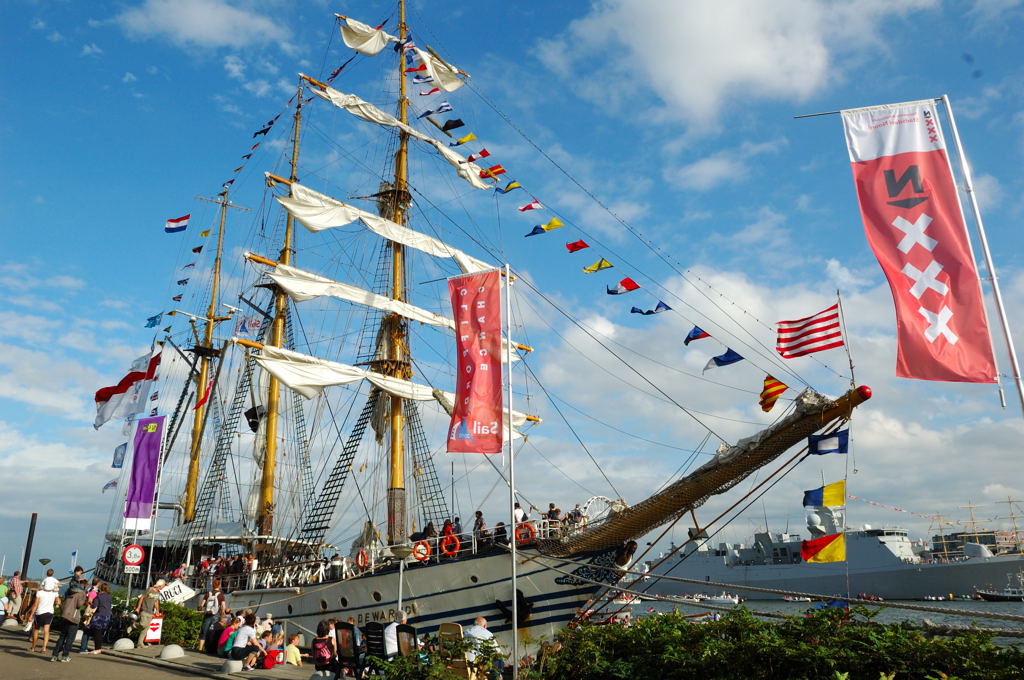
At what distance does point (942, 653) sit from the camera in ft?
19.5

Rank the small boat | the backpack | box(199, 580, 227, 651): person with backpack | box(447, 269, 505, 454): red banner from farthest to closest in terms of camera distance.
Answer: the small boat, box(199, 580, 227, 651): person with backpack, box(447, 269, 505, 454): red banner, the backpack

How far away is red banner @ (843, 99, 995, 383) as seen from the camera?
23.3 ft

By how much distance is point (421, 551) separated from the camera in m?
17.5

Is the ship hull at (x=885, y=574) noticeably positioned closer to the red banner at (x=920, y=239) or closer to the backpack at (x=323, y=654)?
the backpack at (x=323, y=654)

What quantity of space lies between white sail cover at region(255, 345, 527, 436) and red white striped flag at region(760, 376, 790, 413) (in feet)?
51.4

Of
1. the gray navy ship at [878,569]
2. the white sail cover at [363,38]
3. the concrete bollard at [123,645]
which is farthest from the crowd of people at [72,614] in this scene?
the gray navy ship at [878,569]

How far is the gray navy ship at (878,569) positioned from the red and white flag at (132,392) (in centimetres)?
3472

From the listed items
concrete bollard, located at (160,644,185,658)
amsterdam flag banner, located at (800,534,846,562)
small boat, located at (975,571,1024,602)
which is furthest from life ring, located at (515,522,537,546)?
small boat, located at (975,571,1024,602)

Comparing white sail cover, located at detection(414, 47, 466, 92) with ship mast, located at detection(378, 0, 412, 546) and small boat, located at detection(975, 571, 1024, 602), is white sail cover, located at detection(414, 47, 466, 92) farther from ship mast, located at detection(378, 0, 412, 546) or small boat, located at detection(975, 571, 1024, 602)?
small boat, located at detection(975, 571, 1024, 602)


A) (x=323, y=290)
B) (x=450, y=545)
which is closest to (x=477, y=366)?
(x=450, y=545)

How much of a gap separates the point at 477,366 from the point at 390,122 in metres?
21.8

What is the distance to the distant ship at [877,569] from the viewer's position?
53.3 meters

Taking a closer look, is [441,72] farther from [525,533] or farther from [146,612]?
[146,612]

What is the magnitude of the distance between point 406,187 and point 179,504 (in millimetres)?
21006
